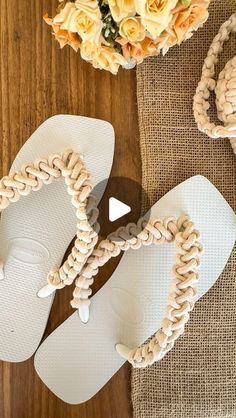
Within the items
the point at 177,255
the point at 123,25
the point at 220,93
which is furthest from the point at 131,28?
the point at 177,255

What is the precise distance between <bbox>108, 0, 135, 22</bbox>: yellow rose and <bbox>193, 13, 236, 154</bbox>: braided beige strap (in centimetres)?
19

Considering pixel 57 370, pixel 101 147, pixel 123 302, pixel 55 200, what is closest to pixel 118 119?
pixel 101 147

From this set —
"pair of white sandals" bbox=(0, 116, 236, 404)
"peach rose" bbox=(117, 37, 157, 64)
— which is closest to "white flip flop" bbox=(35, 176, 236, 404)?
"pair of white sandals" bbox=(0, 116, 236, 404)

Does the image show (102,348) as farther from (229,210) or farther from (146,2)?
(146,2)

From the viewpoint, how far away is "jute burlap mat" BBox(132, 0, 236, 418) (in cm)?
79

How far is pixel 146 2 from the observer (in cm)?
62

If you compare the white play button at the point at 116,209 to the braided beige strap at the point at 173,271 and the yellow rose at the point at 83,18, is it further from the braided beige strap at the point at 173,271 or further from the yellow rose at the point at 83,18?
the yellow rose at the point at 83,18

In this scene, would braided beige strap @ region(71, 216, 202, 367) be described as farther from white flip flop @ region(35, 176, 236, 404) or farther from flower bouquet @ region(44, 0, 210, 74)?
flower bouquet @ region(44, 0, 210, 74)

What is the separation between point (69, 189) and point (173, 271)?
0.59ft

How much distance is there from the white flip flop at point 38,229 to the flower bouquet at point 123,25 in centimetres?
13

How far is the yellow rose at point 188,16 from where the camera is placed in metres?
0.66

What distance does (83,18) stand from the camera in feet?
2.11

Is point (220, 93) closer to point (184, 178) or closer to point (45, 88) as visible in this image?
point (184, 178)

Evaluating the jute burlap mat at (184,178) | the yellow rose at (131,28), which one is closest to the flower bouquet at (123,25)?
the yellow rose at (131,28)
